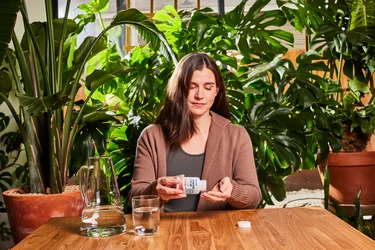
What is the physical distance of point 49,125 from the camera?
8.42 feet

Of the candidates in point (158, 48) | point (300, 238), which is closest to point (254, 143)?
point (158, 48)

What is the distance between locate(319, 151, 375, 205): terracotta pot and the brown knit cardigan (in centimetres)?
142

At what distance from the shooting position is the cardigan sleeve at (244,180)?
207 cm

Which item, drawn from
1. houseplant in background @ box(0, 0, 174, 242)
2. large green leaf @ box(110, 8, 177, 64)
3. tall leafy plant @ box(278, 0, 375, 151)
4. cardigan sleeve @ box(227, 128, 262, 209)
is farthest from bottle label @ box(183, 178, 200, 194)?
tall leafy plant @ box(278, 0, 375, 151)

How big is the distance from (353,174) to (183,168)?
63.9 inches

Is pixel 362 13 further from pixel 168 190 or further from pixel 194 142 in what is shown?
pixel 168 190

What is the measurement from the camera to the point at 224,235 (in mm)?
1479

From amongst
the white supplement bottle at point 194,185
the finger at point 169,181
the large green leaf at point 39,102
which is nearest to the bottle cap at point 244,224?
the white supplement bottle at point 194,185

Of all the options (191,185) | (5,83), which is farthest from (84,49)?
(191,185)

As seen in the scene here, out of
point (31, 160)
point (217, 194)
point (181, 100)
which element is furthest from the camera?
point (31, 160)

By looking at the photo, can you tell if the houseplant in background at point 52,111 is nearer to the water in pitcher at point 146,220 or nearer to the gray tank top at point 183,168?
the gray tank top at point 183,168

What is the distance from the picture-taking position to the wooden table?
1.38 m

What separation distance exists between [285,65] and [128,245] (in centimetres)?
191

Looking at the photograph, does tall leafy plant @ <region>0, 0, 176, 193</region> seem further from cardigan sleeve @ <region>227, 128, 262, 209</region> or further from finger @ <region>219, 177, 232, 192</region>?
finger @ <region>219, 177, 232, 192</region>
